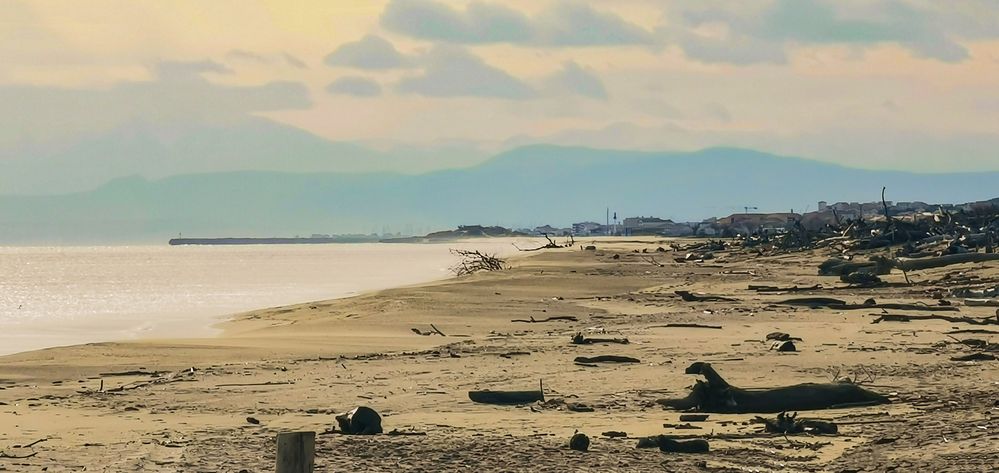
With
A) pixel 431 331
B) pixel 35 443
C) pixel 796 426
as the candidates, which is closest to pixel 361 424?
pixel 35 443

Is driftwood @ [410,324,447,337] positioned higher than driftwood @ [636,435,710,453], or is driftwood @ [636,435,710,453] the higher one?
driftwood @ [410,324,447,337]

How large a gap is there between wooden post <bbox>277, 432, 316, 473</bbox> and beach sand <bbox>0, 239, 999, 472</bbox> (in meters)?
1.92

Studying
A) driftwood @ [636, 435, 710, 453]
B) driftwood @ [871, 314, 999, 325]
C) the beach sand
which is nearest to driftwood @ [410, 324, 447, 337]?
the beach sand

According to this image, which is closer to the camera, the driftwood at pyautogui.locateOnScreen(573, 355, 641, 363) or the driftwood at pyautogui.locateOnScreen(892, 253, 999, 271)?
the driftwood at pyautogui.locateOnScreen(573, 355, 641, 363)

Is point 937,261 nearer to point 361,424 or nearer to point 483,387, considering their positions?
point 483,387

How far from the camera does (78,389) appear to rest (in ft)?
43.5

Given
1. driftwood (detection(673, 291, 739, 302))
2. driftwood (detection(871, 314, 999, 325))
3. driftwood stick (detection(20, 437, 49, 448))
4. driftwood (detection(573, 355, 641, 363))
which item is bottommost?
driftwood stick (detection(20, 437, 49, 448))

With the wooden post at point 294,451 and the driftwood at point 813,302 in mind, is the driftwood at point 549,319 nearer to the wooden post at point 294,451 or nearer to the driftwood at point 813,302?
the driftwood at point 813,302

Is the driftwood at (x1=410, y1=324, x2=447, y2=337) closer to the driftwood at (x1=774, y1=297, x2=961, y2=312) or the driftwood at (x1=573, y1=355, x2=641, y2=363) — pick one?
the driftwood at (x1=573, y1=355, x2=641, y2=363)

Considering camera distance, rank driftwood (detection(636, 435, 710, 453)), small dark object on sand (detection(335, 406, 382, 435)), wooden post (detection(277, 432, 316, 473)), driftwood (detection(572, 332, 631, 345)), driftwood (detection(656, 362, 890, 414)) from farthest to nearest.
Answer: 1. driftwood (detection(572, 332, 631, 345))
2. driftwood (detection(656, 362, 890, 414))
3. small dark object on sand (detection(335, 406, 382, 435))
4. driftwood (detection(636, 435, 710, 453))
5. wooden post (detection(277, 432, 316, 473))

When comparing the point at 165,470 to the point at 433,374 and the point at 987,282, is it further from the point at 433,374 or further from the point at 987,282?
the point at 987,282

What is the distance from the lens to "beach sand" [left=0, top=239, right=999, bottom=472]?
891 centimetres

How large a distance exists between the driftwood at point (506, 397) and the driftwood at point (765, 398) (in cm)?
128

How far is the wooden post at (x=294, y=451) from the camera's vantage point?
671 cm
